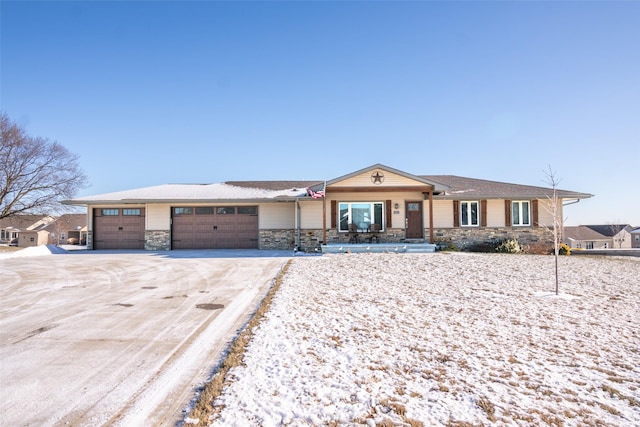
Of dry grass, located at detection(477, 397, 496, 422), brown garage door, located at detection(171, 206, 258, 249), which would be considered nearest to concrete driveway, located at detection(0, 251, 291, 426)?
dry grass, located at detection(477, 397, 496, 422)

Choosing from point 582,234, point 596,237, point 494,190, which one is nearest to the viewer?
point 494,190

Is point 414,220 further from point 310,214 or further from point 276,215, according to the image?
point 276,215

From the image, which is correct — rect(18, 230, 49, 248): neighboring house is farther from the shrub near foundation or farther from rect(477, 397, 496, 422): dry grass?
rect(477, 397, 496, 422): dry grass

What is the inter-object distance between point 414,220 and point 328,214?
13.4 feet

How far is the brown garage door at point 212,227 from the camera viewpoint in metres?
17.1

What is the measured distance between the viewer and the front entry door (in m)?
16.1

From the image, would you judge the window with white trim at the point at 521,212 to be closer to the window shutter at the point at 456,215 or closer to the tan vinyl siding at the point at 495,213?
the tan vinyl siding at the point at 495,213

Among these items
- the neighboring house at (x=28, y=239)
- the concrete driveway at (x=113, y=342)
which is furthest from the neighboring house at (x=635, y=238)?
the neighboring house at (x=28, y=239)

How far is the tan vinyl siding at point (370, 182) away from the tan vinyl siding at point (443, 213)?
2.17 meters

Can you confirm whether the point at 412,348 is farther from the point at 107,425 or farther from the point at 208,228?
the point at 208,228

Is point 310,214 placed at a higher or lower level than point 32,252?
higher

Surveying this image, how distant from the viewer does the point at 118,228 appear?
696 inches

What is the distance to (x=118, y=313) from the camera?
554 cm

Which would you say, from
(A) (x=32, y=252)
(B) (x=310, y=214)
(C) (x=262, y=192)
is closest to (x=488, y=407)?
(B) (x=310, y=214)
